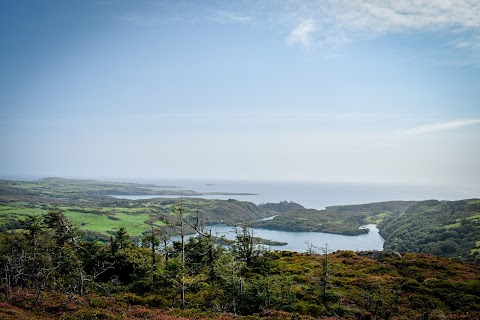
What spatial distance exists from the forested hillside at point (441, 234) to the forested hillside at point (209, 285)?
251ft

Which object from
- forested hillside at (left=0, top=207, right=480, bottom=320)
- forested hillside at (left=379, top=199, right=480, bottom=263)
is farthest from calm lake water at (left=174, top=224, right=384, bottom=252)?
forested hillside at (left=0, top=207, right=480, bottom=320)

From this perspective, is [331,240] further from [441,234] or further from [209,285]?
[209,285]

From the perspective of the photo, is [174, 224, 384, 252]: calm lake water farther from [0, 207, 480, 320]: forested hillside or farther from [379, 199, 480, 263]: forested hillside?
[0, 207, 480, 320]: forested hillside

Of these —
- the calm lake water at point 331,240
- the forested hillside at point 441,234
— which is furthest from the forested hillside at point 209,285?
the calm lake water at point 331,240

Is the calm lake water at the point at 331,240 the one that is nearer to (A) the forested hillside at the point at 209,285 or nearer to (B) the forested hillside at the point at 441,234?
(B) the forested hillside at the point at 441,234

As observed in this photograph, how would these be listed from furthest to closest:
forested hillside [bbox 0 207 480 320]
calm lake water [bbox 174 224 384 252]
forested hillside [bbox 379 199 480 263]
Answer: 1. calm lake water [bbox 174 224 384 252]
2. forested hillside [bbox 379 199 480 263]
3. forested hillside [bbox 0 207 480 320]

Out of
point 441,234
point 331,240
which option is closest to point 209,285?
point 441,234

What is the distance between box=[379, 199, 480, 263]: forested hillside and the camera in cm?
11798

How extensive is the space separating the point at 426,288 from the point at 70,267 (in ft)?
136

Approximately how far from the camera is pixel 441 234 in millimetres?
139625

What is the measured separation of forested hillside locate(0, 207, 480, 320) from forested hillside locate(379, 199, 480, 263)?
76.6m

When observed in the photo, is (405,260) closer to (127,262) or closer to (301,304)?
(301,304)

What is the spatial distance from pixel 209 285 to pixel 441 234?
146 m

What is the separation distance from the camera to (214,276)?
37625mm
